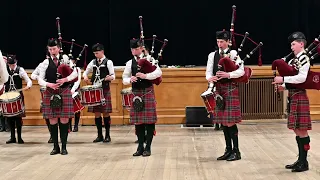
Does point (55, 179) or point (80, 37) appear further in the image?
point (80, 37)

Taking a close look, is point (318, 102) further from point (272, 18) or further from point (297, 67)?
point (297, 67)

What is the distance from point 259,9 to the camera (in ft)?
30.3

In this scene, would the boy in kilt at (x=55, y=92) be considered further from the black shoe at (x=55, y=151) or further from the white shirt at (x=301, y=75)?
the white shirt at (x=301, y=75)

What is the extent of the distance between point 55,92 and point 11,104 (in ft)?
3.20

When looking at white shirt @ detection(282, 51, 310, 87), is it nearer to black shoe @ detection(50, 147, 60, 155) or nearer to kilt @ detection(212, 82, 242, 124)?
kilt @ detection(212, 82, 242, 124)

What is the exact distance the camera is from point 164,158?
17.4 ft

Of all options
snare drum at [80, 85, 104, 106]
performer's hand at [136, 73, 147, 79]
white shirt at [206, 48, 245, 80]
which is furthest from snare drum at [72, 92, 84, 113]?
white shirt at [206, 48, 245, 80]

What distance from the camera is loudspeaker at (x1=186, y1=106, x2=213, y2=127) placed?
7953 mm

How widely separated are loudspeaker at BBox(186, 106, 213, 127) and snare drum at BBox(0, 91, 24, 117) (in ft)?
8.87

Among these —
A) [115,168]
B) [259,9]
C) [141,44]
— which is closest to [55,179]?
[115,168]

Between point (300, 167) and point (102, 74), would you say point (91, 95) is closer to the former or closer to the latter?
point (102, 74)

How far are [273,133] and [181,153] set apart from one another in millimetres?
2029

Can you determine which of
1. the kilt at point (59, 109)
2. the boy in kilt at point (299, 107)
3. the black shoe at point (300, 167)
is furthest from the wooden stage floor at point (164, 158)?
the kilt at point (59, 109)

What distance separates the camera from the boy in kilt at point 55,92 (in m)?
5.47
